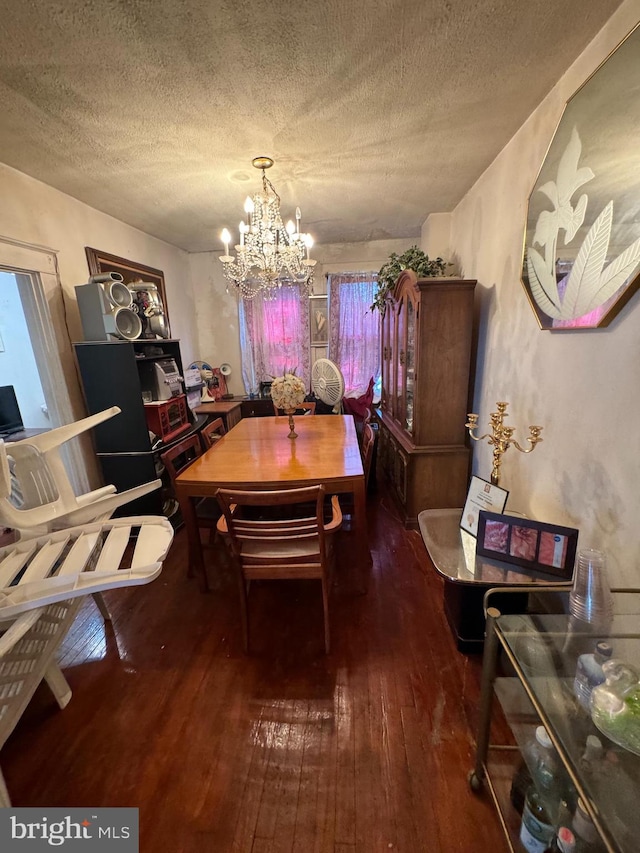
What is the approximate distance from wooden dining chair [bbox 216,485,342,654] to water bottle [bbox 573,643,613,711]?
34.7 inches

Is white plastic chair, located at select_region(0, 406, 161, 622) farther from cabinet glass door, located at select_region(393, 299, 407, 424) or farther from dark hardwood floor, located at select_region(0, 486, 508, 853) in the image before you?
cabinet glass door, located at select_region(393, 299, 407, 424)

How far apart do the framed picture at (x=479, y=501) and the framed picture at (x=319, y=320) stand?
2978mm

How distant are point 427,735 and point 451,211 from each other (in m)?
3.59

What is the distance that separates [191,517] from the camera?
6.22ft

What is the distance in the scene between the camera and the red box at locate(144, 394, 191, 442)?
2596mm

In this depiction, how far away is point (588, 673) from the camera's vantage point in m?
0.87

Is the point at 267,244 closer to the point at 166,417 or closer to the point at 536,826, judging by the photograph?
the point at 166,417

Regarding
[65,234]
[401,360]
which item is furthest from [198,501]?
[65,234]

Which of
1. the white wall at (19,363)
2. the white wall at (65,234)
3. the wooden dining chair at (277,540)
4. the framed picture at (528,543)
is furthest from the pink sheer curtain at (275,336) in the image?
the framed picture at (528,543)

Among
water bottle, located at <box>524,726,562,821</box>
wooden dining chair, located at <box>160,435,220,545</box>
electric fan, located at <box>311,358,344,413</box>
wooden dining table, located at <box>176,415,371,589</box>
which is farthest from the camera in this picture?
electric fan, located at <box>311,358,344,413</box>

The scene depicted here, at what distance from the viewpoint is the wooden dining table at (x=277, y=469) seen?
5.64 ft

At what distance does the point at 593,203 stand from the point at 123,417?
279 centimetres

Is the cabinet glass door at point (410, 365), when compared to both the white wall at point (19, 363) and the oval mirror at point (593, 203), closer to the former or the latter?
the oval mirror at point (593, 203)

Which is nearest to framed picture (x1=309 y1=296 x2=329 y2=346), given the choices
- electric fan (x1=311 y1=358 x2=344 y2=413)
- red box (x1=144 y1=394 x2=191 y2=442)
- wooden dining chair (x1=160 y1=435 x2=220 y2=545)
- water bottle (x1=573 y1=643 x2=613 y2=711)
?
electric fan (x1=311 y1=358 x2=344 y2=413)
